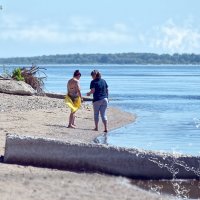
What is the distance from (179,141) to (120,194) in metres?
8.94

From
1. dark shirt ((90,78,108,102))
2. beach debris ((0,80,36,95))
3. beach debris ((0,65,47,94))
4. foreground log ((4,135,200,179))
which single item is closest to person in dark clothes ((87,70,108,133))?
dark shirt ((90,78,108,102))

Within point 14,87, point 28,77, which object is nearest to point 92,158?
point 14,87

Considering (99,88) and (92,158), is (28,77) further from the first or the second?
(92,158)

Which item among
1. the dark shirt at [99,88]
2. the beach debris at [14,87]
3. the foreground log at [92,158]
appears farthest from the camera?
the beach debris at [14,87]

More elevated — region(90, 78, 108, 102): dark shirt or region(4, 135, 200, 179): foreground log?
region(90, 78, 108, 102): dark shirt

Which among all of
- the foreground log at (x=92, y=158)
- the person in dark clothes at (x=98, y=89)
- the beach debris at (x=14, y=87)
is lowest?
the beach debris at (x=14, y=87)

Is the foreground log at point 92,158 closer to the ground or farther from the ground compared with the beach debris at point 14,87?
farther from the ground

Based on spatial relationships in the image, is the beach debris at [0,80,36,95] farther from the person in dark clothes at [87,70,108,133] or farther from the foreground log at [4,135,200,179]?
the foreground log at [4,135,200,179]

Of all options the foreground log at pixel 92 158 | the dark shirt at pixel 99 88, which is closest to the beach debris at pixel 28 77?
the dark shirt at pixel 99 88

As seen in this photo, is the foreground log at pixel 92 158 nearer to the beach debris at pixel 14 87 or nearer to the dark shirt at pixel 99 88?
the dark shirt at pixel 99 88

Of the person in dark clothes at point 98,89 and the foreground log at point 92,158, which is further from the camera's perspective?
the person in dark clothes at point 98,89

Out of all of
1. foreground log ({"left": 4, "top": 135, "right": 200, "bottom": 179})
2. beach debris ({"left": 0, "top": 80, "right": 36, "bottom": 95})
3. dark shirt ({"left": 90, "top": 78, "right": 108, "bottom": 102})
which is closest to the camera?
foreground log ({"left": 4, "top": 135, "right": 200, "bottom": 179})

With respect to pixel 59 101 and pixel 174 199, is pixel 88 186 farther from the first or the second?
pixel 59 101

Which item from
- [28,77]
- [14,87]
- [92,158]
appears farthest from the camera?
[28,77]
